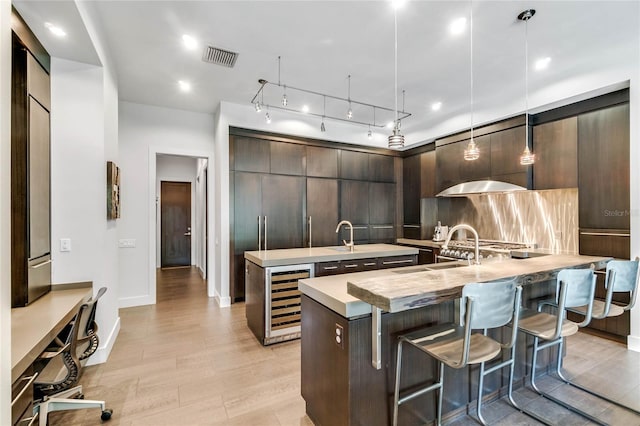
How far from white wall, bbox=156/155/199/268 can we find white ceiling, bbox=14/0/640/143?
3.78 m

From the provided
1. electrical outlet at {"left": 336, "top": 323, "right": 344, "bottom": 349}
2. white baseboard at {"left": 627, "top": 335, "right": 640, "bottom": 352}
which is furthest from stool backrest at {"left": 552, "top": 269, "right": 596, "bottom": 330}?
white baseboard at {"left": 627, "top": 335, "right": 640, "bottom": 352}

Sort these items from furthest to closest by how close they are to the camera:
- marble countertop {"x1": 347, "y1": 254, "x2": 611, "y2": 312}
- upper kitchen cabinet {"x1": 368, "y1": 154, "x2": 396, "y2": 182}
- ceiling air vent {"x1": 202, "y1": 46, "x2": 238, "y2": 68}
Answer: upper kitchen cabinet {"x1": 368, "y1": 154, "x2": 396, "y2": 182}, ceiling air vent {"x1": 202, "y1": 46, "x2": 238, "y2": 68}, marble countertop {"x1": 347, "y1": 254, "x2": 611, "y2": 312}

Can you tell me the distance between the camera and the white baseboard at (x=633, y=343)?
122 inches

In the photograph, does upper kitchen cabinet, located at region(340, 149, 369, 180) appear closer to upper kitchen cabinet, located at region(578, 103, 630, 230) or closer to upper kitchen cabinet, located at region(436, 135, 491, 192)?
upper kitchen cabinet, located at region(436, 135, 491, 192)

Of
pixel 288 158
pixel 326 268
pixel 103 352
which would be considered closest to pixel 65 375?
pixel 103 352

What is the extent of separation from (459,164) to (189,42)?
4330 millimetres

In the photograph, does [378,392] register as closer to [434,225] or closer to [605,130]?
[605,130]

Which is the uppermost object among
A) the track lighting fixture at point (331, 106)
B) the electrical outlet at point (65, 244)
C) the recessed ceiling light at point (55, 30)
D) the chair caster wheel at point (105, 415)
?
the track lighting fixture at point (331, 106)

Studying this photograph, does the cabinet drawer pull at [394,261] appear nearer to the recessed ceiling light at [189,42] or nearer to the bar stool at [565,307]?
the bar stool at [565,307]

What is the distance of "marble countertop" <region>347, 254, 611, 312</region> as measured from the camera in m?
1.50

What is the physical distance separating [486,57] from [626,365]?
3432mm

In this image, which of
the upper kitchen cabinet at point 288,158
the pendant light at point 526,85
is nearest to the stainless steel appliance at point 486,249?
the pendant light at point 526,85

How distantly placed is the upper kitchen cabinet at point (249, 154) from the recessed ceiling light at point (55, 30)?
94.5 inches

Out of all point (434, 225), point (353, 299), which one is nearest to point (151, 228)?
point (353, 299)
